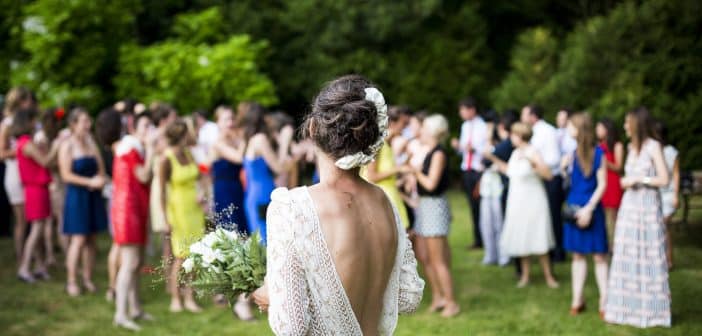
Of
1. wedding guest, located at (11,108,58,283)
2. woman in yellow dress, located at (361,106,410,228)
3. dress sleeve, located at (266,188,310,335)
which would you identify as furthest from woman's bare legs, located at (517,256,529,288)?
dress sleeve, located at (266,188,310,335)

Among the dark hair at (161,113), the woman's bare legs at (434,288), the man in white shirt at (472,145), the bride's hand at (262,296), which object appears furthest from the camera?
the man in white shirt at (472,145)

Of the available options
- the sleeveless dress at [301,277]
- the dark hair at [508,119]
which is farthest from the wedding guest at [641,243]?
the sleeveless dress at [301,277]

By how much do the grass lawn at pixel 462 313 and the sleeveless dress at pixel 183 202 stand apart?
0.83 m

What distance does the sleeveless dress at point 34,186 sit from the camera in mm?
9359

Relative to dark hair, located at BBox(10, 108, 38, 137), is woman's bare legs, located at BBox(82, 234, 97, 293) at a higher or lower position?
lower

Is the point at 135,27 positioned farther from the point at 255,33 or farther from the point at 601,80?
the point at 601,80

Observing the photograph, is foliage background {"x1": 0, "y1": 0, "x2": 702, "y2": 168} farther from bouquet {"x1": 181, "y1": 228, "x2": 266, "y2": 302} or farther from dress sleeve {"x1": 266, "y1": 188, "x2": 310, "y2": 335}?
dress sleeve {"x1": 266, "y1": 188, "x2": 310, "y2": 335}

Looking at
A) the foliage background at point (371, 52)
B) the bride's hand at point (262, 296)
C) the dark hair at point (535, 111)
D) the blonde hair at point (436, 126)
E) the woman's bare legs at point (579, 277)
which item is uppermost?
the foliage background at point (371, 52)

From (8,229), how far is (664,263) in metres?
9.95

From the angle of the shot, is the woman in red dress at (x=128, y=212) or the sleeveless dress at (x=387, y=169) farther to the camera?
the sleeveless dress at (x=387, y=169)

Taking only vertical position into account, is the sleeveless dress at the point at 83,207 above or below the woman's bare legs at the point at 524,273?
above

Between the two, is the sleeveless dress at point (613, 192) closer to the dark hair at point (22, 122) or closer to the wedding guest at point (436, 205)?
the wedding guest at point (436, 205)

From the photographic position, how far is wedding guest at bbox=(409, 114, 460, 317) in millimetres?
7898

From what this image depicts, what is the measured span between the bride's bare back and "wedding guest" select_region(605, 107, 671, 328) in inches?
184
